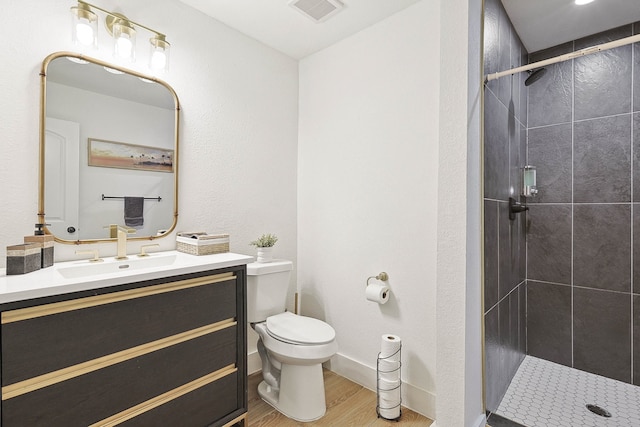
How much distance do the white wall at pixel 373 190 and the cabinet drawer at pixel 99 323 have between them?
3.37 ft

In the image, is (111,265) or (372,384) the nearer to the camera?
(111,265)

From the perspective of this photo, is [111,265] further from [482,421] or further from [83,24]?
[482,421]

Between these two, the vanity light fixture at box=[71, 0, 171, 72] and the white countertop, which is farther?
the vanity light fixture at box=[71, 0, 171, 72]

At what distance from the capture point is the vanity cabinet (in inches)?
41.3

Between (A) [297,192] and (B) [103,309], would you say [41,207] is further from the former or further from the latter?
(A) [297,192]

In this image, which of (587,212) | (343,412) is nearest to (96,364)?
(343,412)

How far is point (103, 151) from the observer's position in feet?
5.46

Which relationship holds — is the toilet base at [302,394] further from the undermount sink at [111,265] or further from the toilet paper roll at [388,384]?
the undermount sink at [111,265]

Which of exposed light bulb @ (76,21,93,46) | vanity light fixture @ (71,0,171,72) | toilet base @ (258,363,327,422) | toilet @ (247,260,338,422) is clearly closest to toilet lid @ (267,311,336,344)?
toilet @ (247,260,338,422)

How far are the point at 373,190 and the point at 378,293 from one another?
0.67m

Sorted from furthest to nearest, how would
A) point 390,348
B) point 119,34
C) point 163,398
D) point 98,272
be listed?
1. point 390,348
2. point 119,34
3. point 98,272
4. point 163,398

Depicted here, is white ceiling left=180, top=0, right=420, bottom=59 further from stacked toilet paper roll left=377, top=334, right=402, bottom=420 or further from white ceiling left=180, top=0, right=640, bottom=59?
stacked toilet paper roll left=377, top=334, right=402, bottom=420

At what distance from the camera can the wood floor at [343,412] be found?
1.77m

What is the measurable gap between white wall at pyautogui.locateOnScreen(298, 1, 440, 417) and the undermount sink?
116 centimetres
